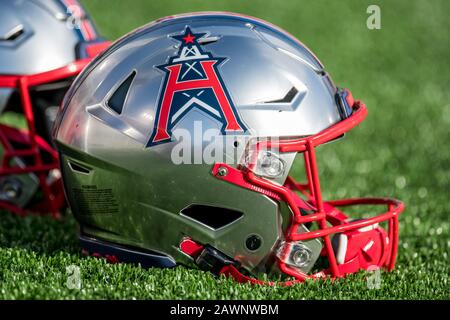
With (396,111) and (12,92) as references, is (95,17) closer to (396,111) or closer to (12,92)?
(396,111)

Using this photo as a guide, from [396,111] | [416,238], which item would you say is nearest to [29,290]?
[416,238]

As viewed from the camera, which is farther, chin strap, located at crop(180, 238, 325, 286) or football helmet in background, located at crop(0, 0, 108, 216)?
football helmet in background, located at crop(0, 0, 108, 216)

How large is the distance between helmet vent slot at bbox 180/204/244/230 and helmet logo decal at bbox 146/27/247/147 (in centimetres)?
29

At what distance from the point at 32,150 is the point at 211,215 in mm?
1238

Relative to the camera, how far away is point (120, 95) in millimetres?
2938

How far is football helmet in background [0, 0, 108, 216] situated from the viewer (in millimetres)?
3734

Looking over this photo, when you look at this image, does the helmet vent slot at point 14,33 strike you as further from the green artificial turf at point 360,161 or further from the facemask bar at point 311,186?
the facemask bar at point 311,186

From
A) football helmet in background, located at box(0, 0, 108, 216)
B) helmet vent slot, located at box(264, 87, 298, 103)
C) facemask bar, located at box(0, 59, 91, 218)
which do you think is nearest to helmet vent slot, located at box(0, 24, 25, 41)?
football helmet in background, located at box(0, 0, 108, 216)

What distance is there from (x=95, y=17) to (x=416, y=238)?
5.55 meters

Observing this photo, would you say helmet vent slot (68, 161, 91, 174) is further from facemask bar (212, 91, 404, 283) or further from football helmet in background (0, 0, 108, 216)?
football helmet in background (0, 0, 108, 216)

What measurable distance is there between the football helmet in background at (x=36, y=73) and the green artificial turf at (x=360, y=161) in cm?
17

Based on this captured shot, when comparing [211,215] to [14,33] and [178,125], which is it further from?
[14,33]

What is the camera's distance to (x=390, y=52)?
819 cm

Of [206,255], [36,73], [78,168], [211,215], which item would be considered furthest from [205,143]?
[36,73]
